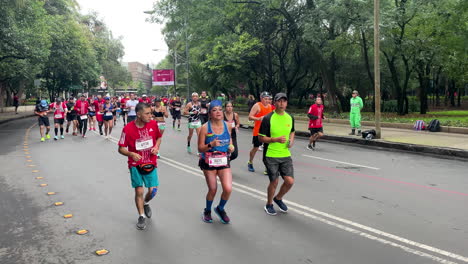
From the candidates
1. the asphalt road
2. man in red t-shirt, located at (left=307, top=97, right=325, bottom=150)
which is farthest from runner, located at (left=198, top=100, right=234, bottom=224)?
man in red t-shirt, located at (left=307, top=97, right=325, bottom=150)

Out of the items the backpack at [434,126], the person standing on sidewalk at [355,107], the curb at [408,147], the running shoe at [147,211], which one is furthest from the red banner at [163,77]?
the running shoe at [147,211]

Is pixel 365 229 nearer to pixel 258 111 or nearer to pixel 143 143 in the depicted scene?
pixel 143 143

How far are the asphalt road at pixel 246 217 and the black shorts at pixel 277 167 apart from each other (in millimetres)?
580

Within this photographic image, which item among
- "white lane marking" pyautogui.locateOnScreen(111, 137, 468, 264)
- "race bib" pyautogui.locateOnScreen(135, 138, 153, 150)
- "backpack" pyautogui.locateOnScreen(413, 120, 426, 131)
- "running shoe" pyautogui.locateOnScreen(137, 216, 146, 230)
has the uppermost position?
"race bib" pyautogui.locateOnScreen(135, 138, 153, 150)

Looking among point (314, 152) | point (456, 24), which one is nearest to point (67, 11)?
point (456, 24)

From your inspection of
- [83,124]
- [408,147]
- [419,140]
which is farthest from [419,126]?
[83,124]

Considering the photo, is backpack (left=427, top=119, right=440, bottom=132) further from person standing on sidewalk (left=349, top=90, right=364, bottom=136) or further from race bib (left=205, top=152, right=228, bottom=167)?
race bib (left=205, top=152, right=228, bottom=167)

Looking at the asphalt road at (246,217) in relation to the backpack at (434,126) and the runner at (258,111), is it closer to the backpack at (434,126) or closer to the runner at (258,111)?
the runner at (258,111)

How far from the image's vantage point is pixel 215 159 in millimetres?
5215

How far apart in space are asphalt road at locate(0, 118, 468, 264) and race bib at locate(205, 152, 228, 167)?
801 mm

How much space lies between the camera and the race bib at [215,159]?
521 centimetres

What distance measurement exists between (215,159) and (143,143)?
0.93 m

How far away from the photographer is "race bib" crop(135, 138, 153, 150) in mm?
5195

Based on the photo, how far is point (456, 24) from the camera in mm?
21641
